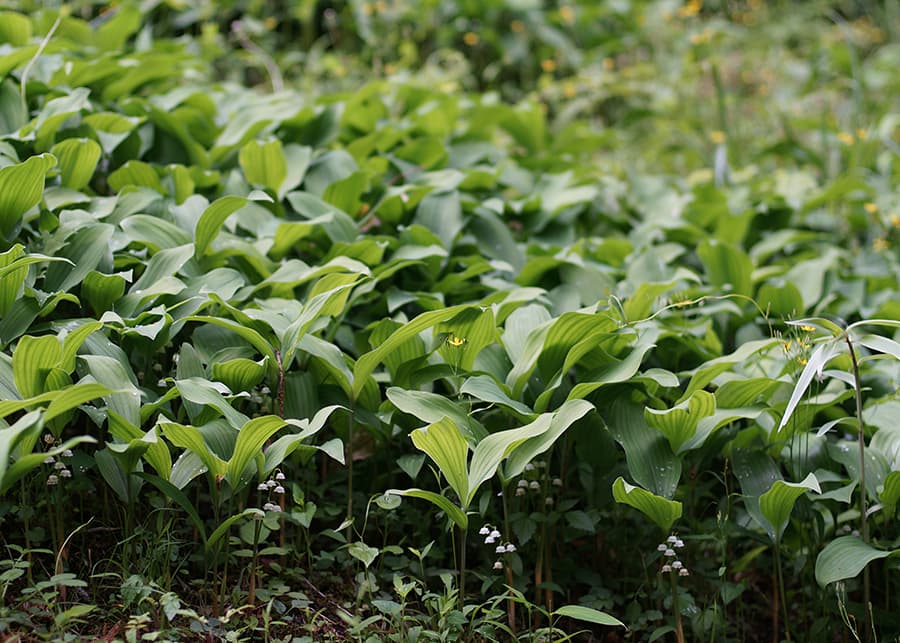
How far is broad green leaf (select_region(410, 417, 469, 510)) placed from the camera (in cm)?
194

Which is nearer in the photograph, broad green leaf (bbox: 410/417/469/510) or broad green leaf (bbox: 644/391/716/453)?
broad green leaf (bbox: 410/417/469/510)

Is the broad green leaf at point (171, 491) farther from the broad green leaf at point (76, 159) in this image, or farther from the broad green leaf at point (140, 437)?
the broad green leaf at point (76, 159)

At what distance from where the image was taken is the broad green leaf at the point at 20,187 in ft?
7.54

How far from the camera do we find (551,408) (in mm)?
2381

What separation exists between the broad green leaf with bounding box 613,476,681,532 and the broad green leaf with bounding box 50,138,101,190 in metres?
1.88

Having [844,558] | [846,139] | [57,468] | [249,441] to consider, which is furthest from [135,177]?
[846,139]

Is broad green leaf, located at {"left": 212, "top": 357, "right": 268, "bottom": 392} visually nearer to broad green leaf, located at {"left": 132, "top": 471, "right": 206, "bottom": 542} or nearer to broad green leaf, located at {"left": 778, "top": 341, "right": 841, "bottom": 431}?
broad green leaf, located at {"left": 132, "top": 471, "right": 206, "bottom": 542}

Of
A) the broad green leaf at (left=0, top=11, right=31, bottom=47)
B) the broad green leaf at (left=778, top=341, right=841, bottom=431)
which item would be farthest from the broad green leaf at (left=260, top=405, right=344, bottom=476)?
the broad green leaf at (left=0, top=11, right=31, bottom=47)

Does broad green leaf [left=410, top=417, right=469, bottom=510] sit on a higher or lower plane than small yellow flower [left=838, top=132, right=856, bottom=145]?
higher

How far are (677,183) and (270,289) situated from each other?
2761 mm

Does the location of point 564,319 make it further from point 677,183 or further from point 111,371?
point 677,183

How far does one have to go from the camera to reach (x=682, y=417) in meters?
2.15

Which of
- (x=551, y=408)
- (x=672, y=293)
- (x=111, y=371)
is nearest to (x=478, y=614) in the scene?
(x=551, y=408)

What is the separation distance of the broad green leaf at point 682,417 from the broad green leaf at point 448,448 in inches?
19.5
